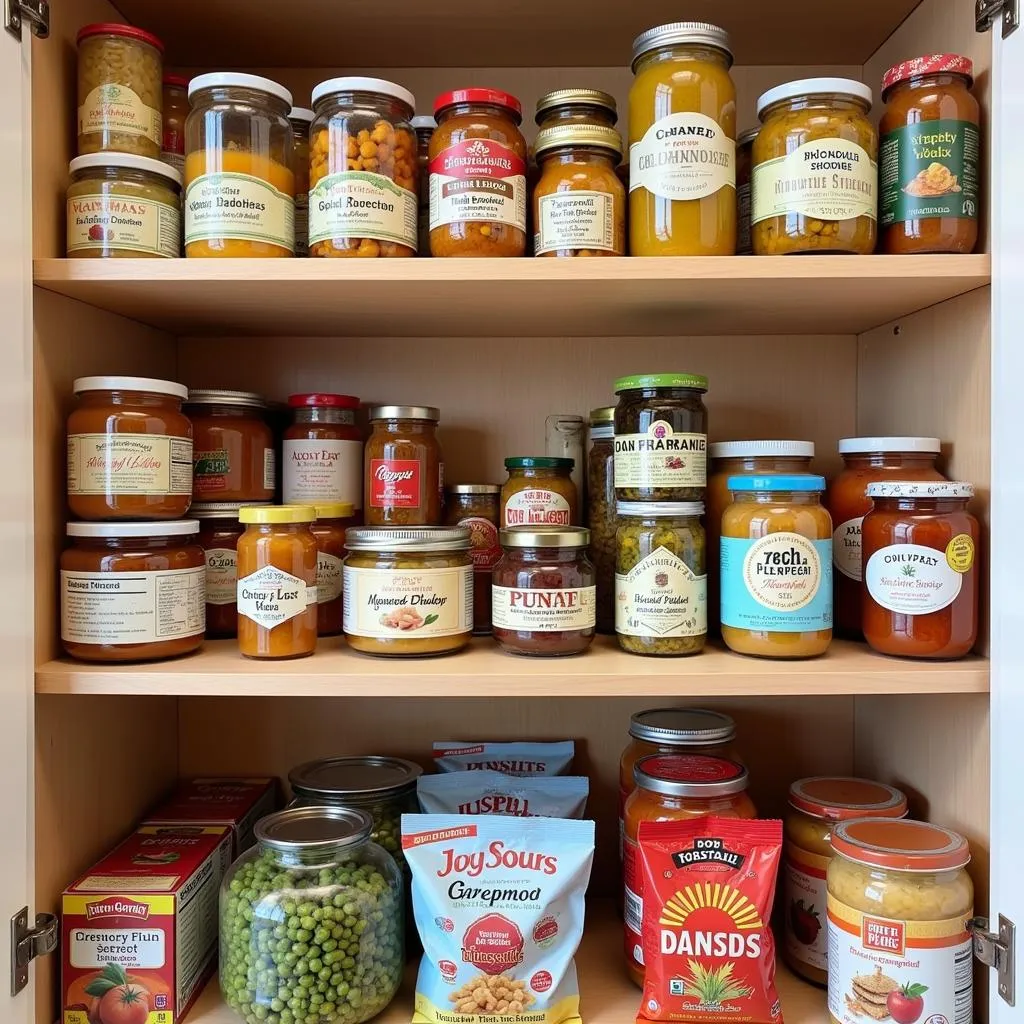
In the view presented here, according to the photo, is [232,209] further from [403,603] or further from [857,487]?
[857,487]

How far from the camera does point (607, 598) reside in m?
1.01

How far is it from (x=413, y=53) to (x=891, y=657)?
951 millimetres

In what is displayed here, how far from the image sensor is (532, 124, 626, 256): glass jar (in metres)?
0.86

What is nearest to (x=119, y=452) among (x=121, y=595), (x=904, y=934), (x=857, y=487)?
(x=121, y=595)

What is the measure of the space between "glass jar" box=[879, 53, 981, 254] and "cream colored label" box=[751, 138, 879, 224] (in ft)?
0.13

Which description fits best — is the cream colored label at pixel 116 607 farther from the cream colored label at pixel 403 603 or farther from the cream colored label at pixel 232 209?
the cream colored label at pixel 232 209

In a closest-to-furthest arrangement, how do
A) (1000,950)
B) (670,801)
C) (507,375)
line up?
(1000,950), (670,801), (507,375)

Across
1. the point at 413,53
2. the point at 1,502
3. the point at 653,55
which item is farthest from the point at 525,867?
the point at 413,53

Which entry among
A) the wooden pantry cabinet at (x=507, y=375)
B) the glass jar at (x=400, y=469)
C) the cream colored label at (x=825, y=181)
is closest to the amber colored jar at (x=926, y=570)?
the wooden pantry cabinet at (x=507, y=375)

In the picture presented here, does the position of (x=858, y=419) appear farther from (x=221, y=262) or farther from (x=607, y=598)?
(x=221, y=262)

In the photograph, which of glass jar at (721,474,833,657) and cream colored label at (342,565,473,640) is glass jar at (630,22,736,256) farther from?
cream colored label at (342,565,473,640)

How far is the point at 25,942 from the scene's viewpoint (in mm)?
800

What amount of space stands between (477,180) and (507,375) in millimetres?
332

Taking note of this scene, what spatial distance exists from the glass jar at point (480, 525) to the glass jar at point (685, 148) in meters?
0.35
